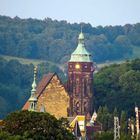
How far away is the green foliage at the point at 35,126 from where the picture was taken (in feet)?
311

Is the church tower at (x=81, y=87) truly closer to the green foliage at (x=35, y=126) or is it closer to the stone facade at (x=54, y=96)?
the stone facade at (x=54, y=96)

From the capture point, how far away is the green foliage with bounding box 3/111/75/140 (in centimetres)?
9488

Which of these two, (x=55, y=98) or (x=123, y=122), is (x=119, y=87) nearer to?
(x=55, y=98)

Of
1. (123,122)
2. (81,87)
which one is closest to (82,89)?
(81,87)

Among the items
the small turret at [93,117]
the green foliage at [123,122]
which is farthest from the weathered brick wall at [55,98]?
the green foliage at [123,122]

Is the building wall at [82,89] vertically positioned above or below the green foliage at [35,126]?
above

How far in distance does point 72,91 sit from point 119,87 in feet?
58.4

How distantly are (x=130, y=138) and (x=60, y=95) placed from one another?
43.1 meters

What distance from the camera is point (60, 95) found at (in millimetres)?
156625

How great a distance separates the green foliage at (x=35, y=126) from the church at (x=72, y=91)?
180 ft

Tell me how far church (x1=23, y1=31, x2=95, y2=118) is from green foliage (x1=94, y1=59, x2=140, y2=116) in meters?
6.79

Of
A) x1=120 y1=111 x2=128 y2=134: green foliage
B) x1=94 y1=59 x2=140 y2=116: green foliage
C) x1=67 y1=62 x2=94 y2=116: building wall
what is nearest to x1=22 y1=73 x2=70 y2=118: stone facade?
x1=67 y1=62 x2=94 y2=116: building wall

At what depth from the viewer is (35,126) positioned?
95938mm

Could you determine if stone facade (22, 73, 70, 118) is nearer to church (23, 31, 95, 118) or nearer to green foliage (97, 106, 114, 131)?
church (23, 31, 95, 118)
